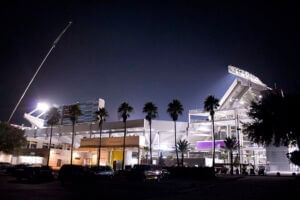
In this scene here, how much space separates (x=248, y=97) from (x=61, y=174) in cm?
8788

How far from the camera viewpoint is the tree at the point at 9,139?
61125mm

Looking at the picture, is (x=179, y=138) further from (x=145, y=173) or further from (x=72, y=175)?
(x=72, y=175)

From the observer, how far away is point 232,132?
315 ft

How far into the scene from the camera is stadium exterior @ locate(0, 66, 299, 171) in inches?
3041

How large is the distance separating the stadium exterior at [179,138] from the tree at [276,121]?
1302 inches

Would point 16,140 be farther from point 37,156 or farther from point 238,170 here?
point 238,170

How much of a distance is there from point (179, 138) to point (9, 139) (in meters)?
54.4

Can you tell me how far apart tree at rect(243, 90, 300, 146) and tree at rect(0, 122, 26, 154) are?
48.4 m

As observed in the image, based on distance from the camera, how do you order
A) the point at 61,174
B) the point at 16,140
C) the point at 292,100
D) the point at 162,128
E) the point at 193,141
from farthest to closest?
the point at 193,141, the point at 162,128, the point at 16,140, the point at 292,100, the point at 61,174

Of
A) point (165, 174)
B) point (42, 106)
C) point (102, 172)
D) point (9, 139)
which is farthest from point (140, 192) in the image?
point (42, 106)

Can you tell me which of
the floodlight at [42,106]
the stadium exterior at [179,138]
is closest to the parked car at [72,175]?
the stadium exterior at [179,138]

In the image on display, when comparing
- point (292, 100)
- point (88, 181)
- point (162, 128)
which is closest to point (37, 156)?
point (162, 128)

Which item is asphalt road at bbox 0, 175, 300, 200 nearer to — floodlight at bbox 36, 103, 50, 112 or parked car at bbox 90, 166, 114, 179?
parked car at bbox 90, 166, 114, 179

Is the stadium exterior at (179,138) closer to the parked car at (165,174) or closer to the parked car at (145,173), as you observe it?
the parked car at (165,174)
